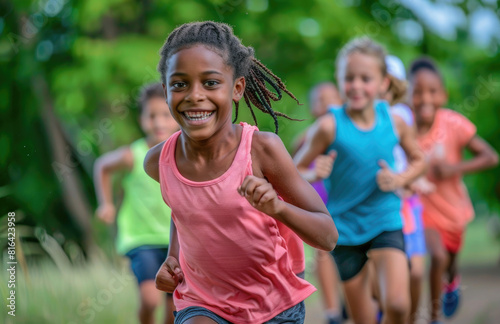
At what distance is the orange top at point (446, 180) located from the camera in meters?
6.74

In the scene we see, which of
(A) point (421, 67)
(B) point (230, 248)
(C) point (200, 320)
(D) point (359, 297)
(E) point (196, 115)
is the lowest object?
(D) point (359, 297)

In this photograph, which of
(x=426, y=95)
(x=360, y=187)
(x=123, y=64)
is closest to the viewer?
(x=360, y=187)

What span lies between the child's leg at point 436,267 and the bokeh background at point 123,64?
2.80 m

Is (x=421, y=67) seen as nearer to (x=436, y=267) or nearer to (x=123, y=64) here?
(x=436, y=267)

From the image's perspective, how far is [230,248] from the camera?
3055 millimetres

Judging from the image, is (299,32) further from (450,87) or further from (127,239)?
(127,239)

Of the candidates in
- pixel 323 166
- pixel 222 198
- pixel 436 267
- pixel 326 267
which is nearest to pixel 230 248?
pixel 222 198

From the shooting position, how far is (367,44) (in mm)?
5137

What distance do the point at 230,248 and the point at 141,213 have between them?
246 centimetres

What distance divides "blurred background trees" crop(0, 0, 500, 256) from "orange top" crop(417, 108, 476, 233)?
2.67 m

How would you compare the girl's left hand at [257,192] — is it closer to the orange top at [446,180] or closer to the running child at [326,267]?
the running child at [326,267]

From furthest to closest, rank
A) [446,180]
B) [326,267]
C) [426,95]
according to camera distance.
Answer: [326,267] < [446,180] < [426,95]

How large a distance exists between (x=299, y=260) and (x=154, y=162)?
0.76 meters

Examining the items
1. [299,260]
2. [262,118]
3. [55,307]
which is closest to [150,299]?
[55,307]
